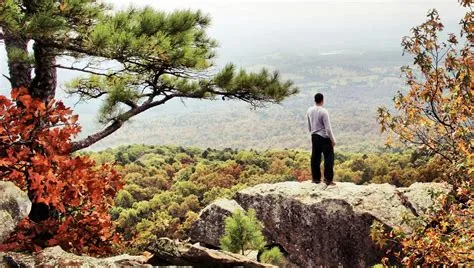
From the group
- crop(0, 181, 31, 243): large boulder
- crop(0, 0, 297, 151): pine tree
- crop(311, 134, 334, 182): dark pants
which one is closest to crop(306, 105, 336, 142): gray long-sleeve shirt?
crop(311, 134, 334, 182): dark pants

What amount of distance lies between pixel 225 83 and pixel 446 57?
11.3ft

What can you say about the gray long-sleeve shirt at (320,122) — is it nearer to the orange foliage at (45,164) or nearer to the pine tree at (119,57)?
the pine tree at (119,57)

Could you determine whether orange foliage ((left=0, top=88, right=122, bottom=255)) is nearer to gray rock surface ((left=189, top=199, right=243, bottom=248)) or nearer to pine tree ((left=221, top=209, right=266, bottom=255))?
pine tree ((left=221, top=209, right=266, bottom=255))

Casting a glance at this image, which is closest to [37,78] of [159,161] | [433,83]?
[433,83]

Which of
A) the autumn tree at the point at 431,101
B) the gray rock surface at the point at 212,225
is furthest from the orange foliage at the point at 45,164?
the autumn tree at the point at 431,101

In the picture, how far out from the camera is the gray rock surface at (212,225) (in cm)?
1032

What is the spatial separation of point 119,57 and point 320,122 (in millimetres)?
4158

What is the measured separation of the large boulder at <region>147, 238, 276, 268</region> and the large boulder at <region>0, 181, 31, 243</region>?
1.33 m

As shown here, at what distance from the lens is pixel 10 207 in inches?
182

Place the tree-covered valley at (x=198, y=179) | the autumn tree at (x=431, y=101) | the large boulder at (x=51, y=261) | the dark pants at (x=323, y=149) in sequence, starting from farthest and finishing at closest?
the tree-covered valley at (x=198, y=179) < the dark pants at (x=323, y=149) < the autumn tree at (x=431, y=101) < the large boulder at (x=51, y=261)

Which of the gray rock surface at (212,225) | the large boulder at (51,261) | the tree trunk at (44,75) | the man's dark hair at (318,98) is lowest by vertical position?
the gray rock surface at (212,225)

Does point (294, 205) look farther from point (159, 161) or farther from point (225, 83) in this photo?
point (159, 161)

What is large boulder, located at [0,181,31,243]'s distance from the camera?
14.8 ft

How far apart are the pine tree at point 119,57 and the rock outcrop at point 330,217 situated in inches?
107
